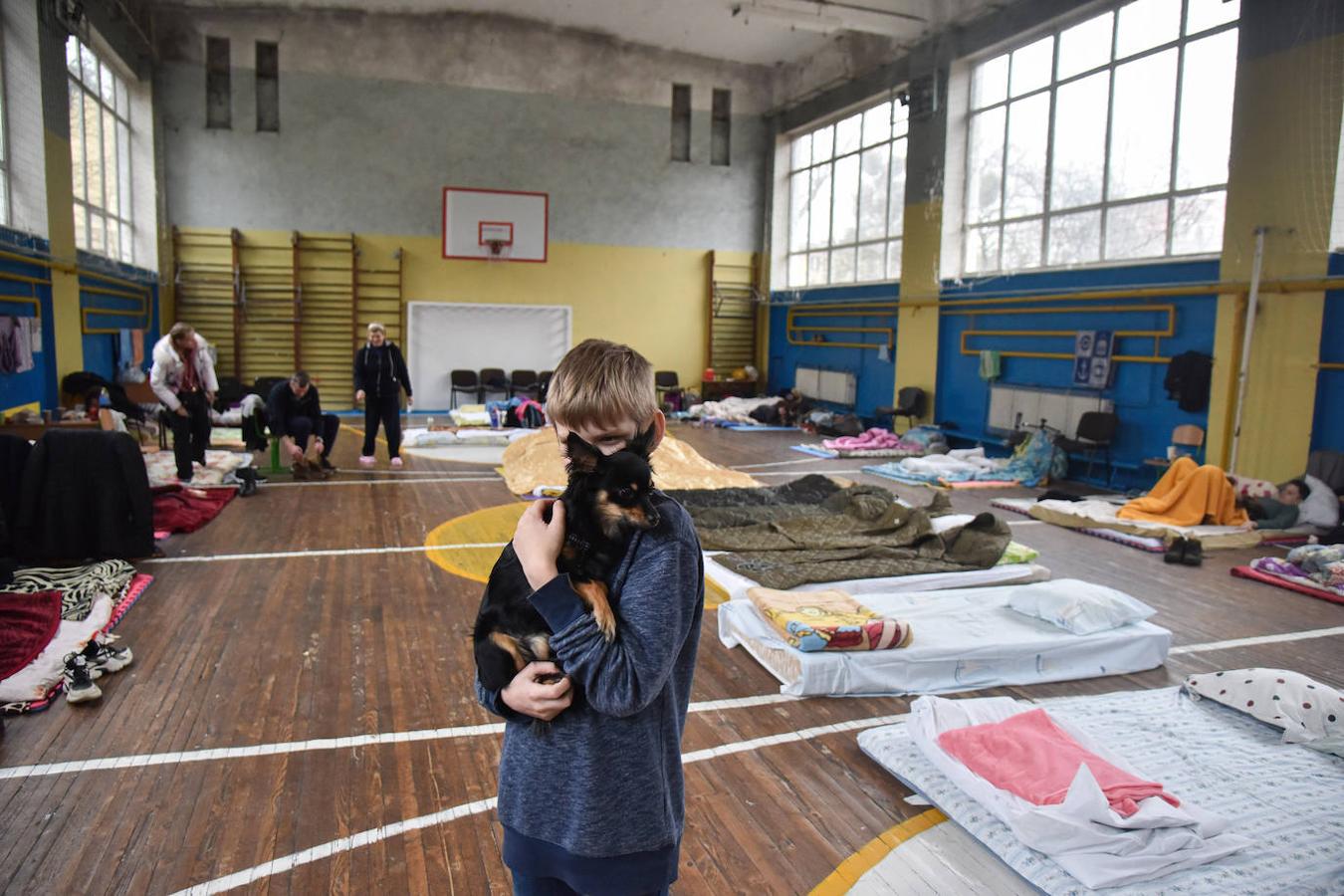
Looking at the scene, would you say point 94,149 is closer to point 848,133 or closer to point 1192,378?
point 848,133

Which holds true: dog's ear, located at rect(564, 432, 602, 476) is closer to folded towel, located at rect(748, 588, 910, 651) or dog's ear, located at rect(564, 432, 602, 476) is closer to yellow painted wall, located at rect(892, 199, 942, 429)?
folded towel, located at rect(748, 588, 910, 651)

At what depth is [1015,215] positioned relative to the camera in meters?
10.1

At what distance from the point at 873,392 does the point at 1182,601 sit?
25.7 ft

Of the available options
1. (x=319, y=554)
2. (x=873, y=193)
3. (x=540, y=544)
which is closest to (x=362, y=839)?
(x=540, y=544)

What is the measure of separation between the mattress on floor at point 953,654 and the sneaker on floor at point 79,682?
2.45 metres

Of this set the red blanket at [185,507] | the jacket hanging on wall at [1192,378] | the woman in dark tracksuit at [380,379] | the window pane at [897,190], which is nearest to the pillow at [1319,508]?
the jacket hanging on wall at [1192,378]

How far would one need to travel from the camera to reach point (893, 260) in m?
12.3

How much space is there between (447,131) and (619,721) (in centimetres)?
1385

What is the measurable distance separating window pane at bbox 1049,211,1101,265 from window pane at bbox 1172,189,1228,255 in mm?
916

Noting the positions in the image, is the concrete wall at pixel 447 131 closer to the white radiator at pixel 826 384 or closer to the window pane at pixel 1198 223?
the white radiator at pixel 826 384

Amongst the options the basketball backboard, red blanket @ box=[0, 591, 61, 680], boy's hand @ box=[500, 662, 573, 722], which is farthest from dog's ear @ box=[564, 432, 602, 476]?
the basketball backboard

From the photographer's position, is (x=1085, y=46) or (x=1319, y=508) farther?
(x=1085, y=46)

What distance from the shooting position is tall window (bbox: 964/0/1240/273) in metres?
7.90

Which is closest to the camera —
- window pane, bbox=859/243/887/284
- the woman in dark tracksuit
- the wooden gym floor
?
the wooden gym floor
